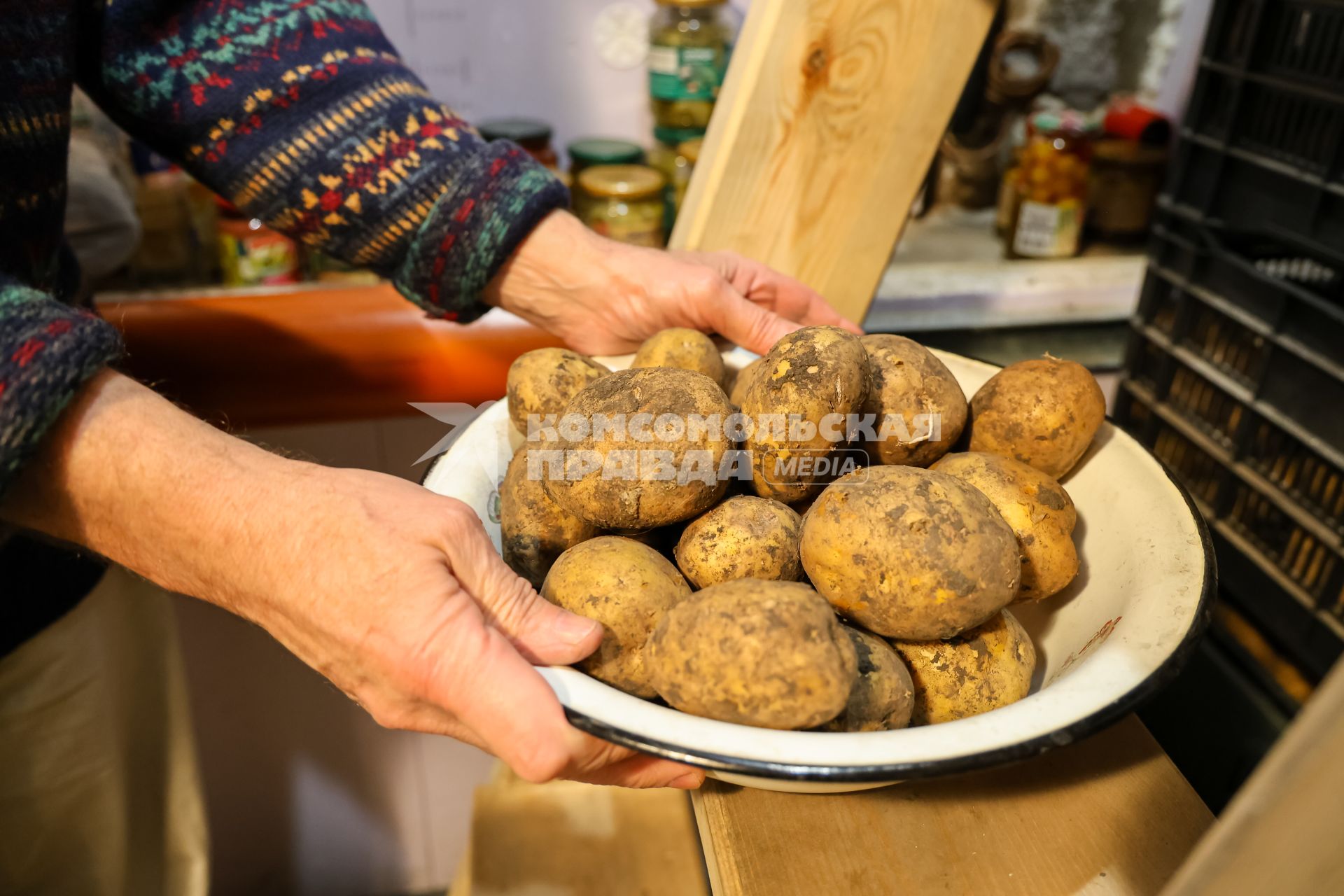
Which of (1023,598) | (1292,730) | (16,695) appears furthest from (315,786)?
(1292,730)

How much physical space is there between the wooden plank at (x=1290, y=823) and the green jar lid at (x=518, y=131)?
1640 millimetres

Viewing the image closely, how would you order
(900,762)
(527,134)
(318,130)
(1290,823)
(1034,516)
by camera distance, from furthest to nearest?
(527,134)
(318,130)
(1034,516)
(900,762)
(1290,823)

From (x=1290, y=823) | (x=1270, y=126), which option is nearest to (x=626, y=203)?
(x=1270, y=126)

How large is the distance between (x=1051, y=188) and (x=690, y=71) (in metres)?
0.82

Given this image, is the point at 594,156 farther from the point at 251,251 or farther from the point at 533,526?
the point at 533,526

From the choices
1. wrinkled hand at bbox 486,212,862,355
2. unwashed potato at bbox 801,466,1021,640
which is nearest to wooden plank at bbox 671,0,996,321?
wrinkled hand at bbox 486,212,862,355

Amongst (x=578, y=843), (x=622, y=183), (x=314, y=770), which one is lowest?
(x=314, y=770)

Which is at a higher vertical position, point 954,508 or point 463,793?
point 954,508

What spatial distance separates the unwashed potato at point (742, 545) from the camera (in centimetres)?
69

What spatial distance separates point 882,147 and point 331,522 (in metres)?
0.86

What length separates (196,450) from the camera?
2.16 ft

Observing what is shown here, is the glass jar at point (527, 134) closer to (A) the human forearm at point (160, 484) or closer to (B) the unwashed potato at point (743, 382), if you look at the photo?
(B) the unwashed potato at point (743, 382)

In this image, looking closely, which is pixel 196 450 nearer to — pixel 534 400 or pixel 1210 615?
pixel 534 400

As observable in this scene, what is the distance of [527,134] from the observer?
68.6 inches
